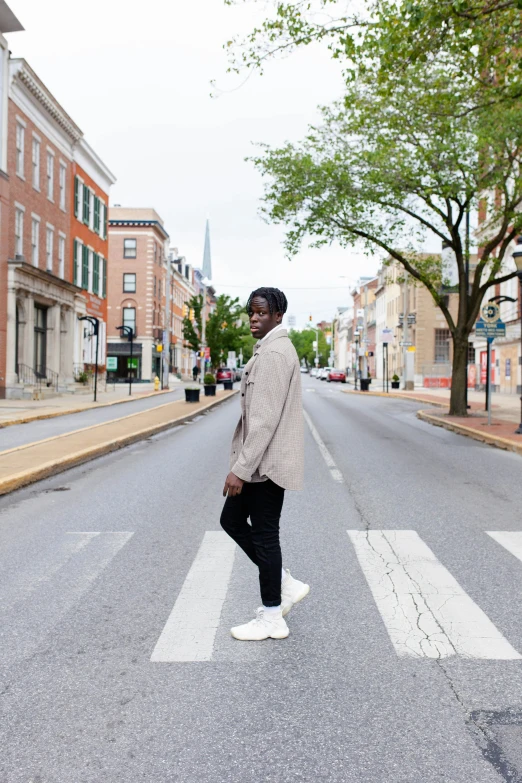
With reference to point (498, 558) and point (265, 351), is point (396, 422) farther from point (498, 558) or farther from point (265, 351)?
point (265, 351)

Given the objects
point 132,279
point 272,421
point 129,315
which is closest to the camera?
point 272,421

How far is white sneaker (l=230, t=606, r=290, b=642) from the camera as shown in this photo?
4062 millimetres

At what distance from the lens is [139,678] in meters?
3.54

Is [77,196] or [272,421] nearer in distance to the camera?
[272,421]

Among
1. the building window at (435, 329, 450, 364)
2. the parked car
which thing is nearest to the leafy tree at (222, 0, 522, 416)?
the parked car

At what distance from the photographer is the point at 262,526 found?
402 centimetres

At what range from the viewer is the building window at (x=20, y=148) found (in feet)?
102

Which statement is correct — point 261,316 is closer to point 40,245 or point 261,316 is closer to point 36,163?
point 40,245

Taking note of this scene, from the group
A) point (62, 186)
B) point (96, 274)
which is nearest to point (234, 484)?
point (62, 186)

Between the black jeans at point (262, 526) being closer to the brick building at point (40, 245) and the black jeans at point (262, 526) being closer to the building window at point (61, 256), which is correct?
the brick building at point (40, 245)

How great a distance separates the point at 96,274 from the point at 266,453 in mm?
41284

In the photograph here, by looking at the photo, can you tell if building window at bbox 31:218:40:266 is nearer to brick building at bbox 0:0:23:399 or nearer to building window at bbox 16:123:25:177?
building window at bbox 16:123:25:177

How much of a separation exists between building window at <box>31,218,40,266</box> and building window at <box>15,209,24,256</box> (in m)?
1.30

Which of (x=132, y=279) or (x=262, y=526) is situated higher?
(x=132, y=279)
